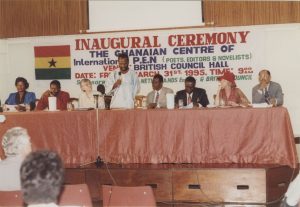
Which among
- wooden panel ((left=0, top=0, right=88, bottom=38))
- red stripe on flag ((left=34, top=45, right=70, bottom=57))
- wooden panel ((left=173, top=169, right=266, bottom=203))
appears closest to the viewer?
wooden panel ((left=173, top=169, right=266, bottom=203))

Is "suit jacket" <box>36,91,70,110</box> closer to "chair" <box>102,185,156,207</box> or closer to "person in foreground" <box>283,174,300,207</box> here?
"chair" <box>102,185,156,207</box>

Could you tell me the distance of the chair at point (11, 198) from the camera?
3.01m

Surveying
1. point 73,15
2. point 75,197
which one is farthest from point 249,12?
point 75,197

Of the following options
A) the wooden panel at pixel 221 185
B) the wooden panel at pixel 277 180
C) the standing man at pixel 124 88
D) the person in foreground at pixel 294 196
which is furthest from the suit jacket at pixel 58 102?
the person in foreground at pixel 294 196

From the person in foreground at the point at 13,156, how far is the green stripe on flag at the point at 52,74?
5.03 metres

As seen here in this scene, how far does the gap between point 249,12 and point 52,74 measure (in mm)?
3345

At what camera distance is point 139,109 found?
4.92 meters

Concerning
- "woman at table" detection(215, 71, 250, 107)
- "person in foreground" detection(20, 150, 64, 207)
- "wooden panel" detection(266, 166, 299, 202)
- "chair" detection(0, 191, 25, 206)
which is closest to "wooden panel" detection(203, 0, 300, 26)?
"woman at table" detection(215, 71, 250, 107)

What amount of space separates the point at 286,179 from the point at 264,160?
268mm

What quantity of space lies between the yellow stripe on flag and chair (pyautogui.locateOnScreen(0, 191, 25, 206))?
5.22m

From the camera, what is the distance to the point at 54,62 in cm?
816

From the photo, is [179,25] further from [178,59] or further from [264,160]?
[264,160]

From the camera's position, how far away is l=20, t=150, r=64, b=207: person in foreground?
1.75 m

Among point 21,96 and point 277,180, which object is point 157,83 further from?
point 277,180
